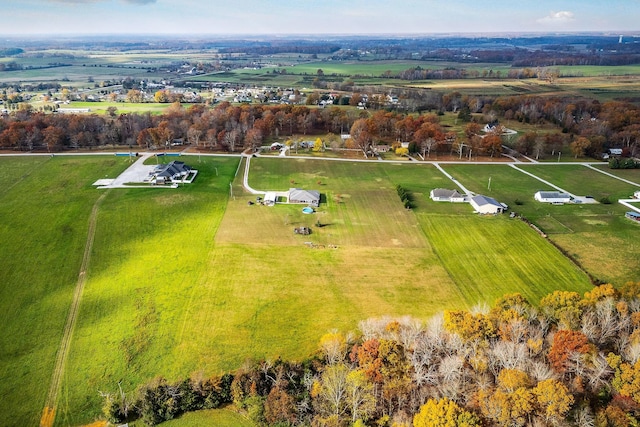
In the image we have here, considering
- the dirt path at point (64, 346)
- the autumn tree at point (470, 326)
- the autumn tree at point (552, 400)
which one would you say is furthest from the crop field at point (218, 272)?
the autumn tree at point (552, 400)

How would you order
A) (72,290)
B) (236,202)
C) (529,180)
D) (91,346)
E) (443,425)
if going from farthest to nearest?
(529,180), (236,202), (72,290), (91,346), (443,425)

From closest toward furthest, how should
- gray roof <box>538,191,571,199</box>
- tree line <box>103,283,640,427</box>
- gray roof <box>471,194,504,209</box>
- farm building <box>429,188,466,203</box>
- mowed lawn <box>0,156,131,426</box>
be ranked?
tree line <box>103,283,640,427</box>
mowed lawn <box>0,156,131,426</box>
gray roof <box>471,194,504,209</box>
gray roof <box>538,191,571,199</box>
farm building <box>429,188,466,203</box>

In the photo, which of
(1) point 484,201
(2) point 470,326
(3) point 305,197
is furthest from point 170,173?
(2) point 470,326

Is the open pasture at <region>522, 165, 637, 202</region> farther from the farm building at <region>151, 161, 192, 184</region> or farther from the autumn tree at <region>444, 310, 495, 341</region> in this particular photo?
the farm building at <region>151, 161, 192, 184</region>

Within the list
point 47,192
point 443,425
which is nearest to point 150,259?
point 47,192

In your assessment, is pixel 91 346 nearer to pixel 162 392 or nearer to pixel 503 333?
pixel 162 392

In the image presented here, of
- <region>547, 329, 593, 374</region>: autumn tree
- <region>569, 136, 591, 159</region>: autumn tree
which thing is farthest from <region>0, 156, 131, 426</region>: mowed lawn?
<region>569, 136, 591, 159</region>: autumn tree

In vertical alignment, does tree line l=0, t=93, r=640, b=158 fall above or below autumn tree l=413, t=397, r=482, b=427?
above
